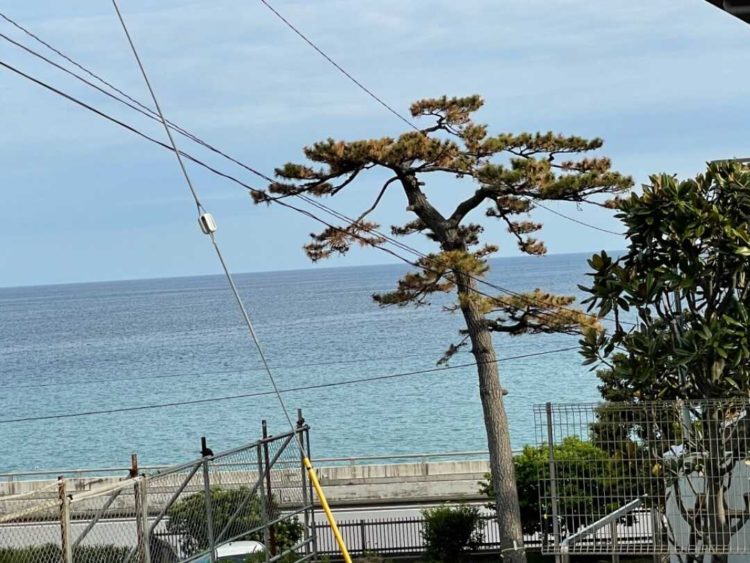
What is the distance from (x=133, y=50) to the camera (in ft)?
27.3

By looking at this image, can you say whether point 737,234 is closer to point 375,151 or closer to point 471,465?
point 375,151

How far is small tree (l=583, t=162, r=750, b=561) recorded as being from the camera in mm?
9961

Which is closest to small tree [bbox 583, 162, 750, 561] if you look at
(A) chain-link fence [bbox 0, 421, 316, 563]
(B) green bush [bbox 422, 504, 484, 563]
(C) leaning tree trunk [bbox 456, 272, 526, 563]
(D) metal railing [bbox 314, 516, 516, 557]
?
(A) chain-link fence [bbox 0, 421, 316, 563]

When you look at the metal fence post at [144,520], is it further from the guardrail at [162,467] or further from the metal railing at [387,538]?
the metal railing at [387,538]

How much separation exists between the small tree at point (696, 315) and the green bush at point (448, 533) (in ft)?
38.8

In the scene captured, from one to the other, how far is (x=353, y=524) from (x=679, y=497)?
13153 millimetres

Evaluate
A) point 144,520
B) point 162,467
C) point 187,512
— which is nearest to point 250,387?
point 162,467

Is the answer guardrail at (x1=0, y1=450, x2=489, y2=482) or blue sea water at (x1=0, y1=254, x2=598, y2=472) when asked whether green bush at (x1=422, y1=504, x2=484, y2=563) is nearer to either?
guardrail at (x1=0, y1=450, x2=489, y2=482)

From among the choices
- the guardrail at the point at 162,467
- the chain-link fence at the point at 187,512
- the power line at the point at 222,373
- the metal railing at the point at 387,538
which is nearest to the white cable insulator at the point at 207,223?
the chain-link fence at the point at 187,512

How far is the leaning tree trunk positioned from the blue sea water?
39.1 metres

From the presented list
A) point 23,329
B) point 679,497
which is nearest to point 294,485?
point 679,497

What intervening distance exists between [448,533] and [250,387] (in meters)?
68.4

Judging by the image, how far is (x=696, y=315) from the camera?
1041 cm

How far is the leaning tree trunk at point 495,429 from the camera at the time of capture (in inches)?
835
